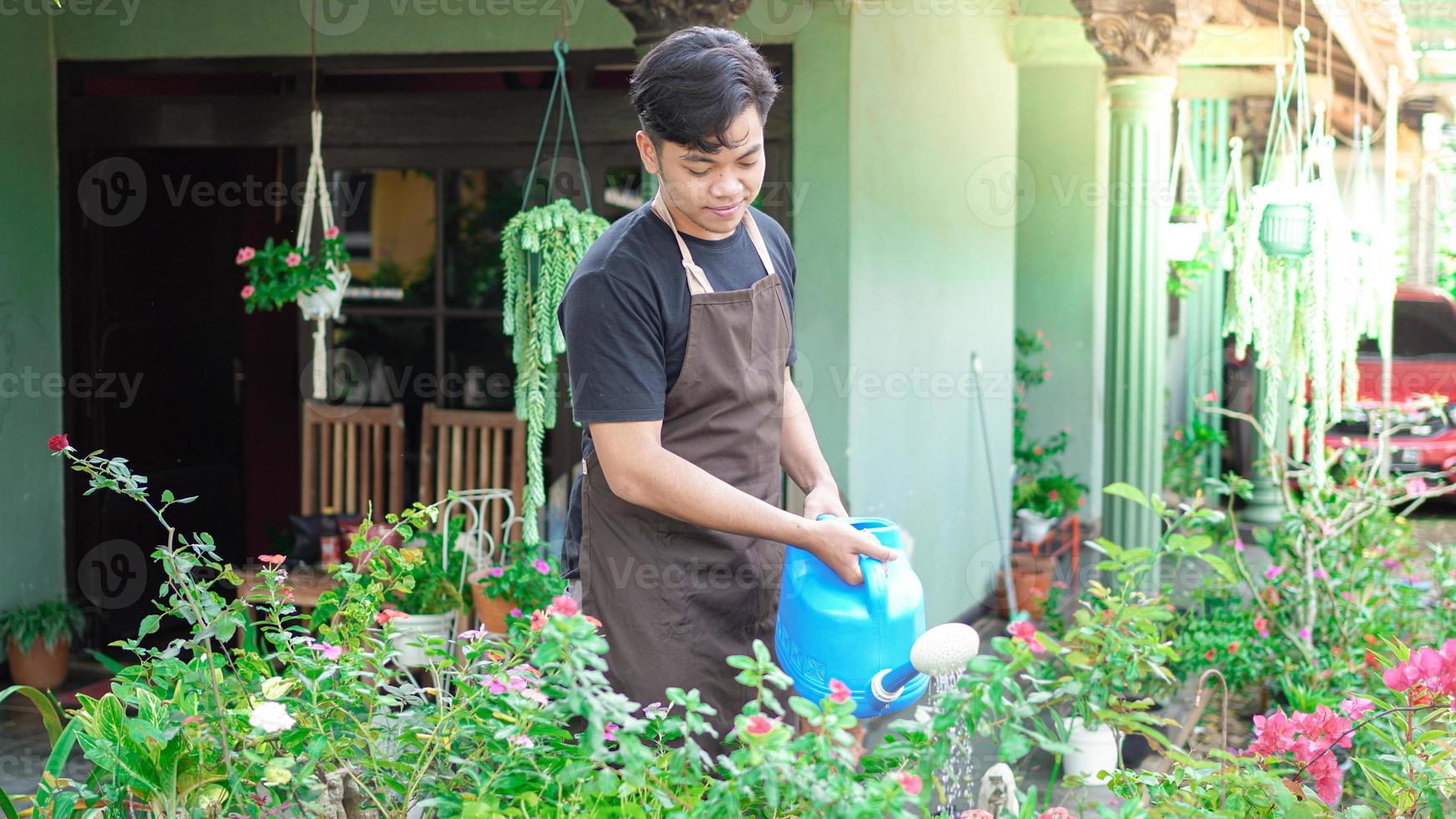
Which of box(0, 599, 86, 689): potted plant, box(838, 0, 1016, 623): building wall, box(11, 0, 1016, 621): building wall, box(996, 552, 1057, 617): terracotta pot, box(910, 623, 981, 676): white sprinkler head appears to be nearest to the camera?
box(910, 623, 981, 676): white sprinkler head

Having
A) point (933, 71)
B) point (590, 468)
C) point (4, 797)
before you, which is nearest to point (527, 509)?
point (590, 468)

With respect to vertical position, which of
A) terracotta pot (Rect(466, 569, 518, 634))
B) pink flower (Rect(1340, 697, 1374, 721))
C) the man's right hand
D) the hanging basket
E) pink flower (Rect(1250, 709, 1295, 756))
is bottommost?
terracotta pot (Rect(466, 569, 518, 634))

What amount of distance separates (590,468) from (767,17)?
2934 mm

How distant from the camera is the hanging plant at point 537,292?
367 cm

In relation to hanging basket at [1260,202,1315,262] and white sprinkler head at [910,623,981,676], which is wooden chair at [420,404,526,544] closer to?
hanging basket at [1260,202,1315,262]

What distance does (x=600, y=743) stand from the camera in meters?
1.47

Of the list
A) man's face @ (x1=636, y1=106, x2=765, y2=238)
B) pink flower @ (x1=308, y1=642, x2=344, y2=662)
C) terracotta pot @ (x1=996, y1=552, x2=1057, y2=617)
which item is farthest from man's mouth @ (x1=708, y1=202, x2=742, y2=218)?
terracotta pot @ (x1=996, y1=552, x2=1057, y2=617)

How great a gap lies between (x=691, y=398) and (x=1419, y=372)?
11.0 metres

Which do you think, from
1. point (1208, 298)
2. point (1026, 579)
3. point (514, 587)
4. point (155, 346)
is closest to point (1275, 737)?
point (514, 587)

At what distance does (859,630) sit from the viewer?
6.67 feet

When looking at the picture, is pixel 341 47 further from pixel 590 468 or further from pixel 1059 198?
pixel 1059 198

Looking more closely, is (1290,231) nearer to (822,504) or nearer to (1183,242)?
(822,504)

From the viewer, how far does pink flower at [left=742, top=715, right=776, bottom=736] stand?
146 centimetres

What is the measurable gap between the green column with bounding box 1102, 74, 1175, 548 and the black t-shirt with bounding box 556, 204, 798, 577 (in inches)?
141
